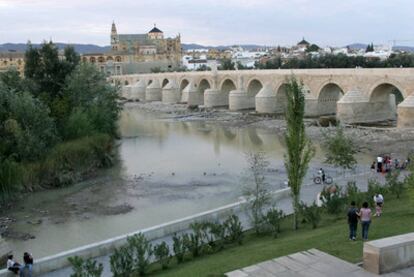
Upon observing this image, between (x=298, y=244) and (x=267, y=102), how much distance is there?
33.4 meters

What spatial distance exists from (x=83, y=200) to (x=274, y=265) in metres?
11.2

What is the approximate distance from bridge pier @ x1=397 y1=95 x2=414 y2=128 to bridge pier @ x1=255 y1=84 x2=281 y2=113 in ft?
45.9

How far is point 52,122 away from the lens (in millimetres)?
20000

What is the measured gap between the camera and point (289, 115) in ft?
30.0

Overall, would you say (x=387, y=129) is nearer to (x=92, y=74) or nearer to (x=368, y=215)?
(x=92, y=74)

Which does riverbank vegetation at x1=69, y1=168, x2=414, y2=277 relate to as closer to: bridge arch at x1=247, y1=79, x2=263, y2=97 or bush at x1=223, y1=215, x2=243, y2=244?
bush at x1=223, y1=215, x2=243, y2=244

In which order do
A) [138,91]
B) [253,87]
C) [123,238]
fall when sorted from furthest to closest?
1. [138,91]
2. [253,87]
3. [123,238]

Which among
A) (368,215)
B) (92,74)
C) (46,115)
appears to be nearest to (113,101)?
(92,74)

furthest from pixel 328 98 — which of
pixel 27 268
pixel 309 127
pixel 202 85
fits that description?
pixel 27 268

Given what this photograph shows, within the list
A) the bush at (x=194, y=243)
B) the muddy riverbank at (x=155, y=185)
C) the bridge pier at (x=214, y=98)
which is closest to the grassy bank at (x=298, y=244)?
the bush at (x=194, y=243)

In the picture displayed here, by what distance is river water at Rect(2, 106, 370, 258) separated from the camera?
13.5 meters

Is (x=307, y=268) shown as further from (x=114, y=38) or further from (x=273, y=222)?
(x=114, y=38)

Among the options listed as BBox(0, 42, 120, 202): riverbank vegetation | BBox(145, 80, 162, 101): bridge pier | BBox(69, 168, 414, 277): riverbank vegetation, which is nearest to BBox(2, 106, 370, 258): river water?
BBox(0, 42, 120, 202): riverbank vegetation

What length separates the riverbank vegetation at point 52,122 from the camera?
1775 centimetres
